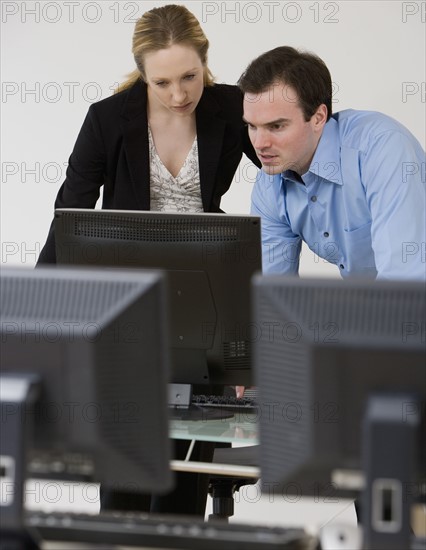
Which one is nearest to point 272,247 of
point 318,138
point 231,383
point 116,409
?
point 318,138

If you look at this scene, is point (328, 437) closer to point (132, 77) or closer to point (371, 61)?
point (132, 77)

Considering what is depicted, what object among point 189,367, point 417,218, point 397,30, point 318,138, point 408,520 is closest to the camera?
point 408,520

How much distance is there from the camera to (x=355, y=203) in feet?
9.40

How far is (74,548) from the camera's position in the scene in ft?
4.72

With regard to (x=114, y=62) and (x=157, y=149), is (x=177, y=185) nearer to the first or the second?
(x=157, y=149)

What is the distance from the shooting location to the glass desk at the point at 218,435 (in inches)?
83.0

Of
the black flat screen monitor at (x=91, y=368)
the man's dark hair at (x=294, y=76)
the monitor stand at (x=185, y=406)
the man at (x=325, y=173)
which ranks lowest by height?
the monitor stand at (x=185, y=406)

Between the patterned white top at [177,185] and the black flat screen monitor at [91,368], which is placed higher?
the patterned white top at [177,185]

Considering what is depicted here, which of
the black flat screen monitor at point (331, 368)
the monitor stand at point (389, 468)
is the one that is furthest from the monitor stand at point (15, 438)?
the monitor stand at point (389, 468)

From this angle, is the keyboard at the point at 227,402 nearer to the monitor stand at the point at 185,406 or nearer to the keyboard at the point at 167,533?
the monitor stand at the point at 185,406

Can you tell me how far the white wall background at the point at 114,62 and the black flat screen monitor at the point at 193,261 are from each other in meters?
2.28

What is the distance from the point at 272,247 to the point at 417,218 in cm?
53

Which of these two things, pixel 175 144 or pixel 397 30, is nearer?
pixel 175 144

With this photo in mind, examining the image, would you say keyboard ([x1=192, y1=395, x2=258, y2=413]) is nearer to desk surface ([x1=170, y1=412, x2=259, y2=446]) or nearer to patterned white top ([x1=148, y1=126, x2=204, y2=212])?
desk surface ([x1=170, y1=412, x2=259, y2=446])
